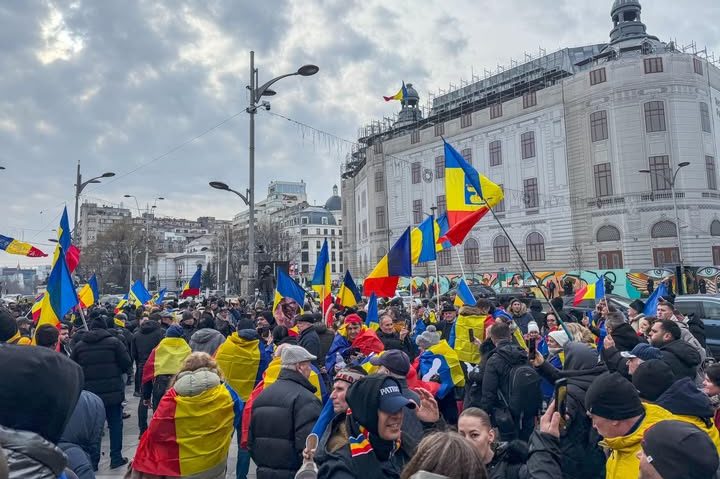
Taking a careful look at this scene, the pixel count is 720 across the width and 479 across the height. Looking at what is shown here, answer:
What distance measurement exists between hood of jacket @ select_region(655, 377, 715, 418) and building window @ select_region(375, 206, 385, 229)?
51331 millimetres

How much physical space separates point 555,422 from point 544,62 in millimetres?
54304

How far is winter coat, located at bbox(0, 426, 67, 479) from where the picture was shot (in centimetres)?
182

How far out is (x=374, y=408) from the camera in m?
2.58

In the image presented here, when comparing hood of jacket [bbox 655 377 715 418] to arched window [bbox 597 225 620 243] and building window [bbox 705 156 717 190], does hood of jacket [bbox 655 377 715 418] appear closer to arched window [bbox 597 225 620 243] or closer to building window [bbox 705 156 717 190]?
arched window [bbox 597 225 620 243]

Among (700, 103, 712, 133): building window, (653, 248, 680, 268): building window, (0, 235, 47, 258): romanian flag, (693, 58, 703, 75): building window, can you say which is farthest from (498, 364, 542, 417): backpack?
(693, 58, 703, 75): building window

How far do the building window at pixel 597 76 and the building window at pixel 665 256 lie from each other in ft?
44.3

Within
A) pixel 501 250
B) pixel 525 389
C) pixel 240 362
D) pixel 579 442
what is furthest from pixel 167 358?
pixel 501 250

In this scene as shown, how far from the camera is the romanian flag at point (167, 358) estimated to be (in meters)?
6.07

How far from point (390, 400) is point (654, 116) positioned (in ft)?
136

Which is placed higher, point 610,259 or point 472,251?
point 472,251

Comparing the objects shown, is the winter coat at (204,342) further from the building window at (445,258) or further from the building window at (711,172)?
the building window at (445,258)

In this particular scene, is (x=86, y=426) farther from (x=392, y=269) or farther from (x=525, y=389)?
(x=392, y=269)

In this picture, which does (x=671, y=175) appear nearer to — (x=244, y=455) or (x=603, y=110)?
(x=603, y=110)

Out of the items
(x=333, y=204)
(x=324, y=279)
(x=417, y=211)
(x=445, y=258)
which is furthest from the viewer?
(x=333, y=204)
